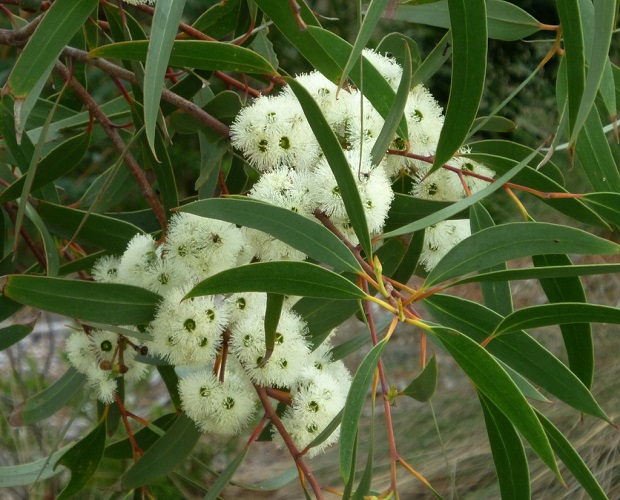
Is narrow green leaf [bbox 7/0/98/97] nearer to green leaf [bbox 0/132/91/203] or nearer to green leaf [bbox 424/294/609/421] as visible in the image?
green leaf [bbox 0/132/91/203]

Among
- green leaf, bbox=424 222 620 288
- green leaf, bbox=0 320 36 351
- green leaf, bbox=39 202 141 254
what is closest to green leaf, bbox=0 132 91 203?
green leaf, bbox=39 202 141 254

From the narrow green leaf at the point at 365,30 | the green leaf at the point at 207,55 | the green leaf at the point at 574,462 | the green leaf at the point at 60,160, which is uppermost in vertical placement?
the green leaf at the point at 60,160

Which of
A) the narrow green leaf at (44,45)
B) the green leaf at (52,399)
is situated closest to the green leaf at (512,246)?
the narrow green leaf at (44,45)

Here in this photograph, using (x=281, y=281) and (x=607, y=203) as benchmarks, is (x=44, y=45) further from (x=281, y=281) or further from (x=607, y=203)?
(x=607, y=203)

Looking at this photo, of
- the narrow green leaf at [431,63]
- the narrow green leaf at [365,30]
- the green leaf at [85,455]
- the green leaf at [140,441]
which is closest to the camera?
the narrow green leaf at [365,30]

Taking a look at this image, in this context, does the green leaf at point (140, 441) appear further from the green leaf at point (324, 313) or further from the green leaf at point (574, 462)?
the green leaf at point (574, 462)

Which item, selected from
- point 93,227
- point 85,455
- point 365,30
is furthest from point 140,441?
point 365,30
